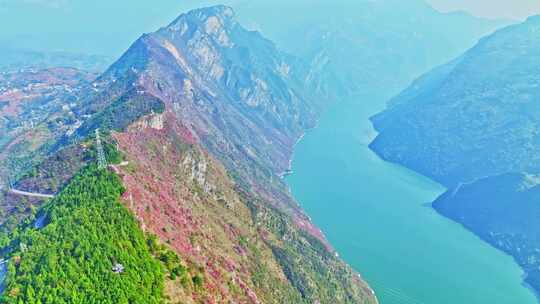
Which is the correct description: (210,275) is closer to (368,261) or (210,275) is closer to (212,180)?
(212,180)

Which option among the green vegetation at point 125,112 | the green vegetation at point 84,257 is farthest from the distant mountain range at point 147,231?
the green vegetation at point 125,112

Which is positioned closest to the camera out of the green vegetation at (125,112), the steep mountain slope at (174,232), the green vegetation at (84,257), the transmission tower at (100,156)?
the green vegetation at (84,257)

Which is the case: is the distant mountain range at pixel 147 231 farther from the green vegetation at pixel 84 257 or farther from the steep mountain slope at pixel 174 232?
the steep mountain slope at pixel 174 232

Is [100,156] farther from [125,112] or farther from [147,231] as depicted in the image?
[125,112]

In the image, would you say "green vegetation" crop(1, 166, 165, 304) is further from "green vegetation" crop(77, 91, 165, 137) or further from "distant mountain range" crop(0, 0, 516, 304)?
"green vegetation" crop(77, 91, 165, 137)

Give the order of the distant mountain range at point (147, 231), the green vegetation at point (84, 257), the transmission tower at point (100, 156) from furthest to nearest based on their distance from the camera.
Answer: the transmission tower at point (100, 156) → the distant mountain range at point (147, 231) → the green vegetation at point (84, 257)

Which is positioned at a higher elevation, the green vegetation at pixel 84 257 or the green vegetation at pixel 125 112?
the green vegetation at pixel 84 257

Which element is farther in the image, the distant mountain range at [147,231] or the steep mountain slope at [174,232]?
the steep mountain slope at [174,232]

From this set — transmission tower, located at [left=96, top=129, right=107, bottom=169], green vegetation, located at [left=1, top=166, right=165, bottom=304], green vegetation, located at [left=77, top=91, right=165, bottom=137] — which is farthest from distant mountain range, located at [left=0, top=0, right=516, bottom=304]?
transmission tower, located at [left=96, top=129, right=107, bottom=169]

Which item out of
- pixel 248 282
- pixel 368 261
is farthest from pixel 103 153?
pixel 368 261

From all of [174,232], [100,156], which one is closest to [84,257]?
[174,232]
